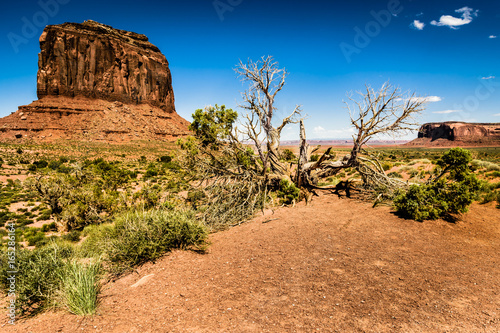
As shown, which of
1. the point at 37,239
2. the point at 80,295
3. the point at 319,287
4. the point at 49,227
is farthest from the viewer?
the point at 49,227

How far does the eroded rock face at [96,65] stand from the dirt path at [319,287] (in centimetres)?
10079

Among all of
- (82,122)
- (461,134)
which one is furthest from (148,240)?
(461,134)

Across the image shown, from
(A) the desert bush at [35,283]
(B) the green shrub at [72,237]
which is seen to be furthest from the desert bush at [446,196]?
→ (B) the green shrub at [72,237]

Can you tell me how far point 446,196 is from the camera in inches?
310

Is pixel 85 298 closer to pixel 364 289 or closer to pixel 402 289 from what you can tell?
pixel 364 289

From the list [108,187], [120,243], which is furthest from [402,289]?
[108,187]

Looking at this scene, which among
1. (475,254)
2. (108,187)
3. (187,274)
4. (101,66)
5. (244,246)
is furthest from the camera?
(101,66)

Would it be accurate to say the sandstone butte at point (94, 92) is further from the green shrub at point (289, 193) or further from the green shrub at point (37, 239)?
A: the green shrub at point (289, 193)

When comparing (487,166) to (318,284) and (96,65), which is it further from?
(96,65)

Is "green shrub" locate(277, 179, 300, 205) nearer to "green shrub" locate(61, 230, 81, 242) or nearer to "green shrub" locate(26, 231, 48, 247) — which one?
"green shrub" locate(61, 230, 81, 242)

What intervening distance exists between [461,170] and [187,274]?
9.34 m

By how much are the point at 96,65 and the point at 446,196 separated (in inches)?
4302

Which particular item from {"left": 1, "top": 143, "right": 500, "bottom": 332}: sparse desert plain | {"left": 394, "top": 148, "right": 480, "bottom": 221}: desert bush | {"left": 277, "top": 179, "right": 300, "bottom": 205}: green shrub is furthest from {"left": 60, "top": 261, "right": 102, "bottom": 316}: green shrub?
{"left": 394, "top": 148, "right": 480, "bottom": 221}: desert bush

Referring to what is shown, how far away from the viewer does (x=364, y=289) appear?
426 centimetres
